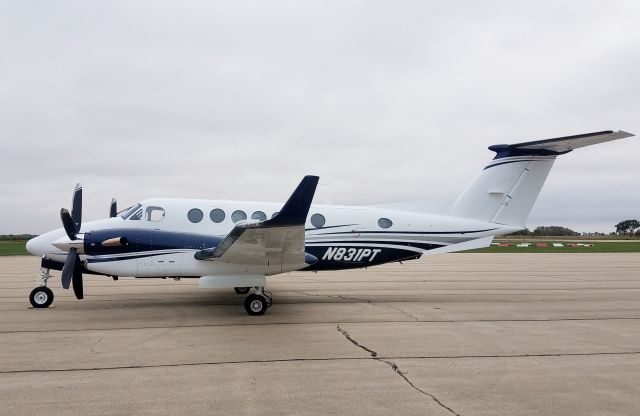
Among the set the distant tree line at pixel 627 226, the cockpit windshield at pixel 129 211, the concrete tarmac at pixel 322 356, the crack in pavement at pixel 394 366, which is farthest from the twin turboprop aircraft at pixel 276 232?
the distant tree line at pixel 627 226

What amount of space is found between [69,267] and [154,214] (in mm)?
2277

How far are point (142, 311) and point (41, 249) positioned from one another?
2767mm

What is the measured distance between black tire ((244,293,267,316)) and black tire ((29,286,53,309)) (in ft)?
15.3

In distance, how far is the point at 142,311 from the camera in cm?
1105

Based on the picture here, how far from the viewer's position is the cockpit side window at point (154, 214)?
12.1 m

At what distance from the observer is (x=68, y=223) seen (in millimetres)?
10727

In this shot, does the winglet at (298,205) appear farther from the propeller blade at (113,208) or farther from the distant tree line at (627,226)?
the distant tree line at (627,226)

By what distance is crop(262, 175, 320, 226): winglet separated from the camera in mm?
9047

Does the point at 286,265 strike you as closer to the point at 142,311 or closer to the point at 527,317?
the point at 142,311

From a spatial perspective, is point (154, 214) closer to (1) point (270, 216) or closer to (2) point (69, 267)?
(2) point (69, 267)

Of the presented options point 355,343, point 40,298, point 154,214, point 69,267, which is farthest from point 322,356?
A: point 40,298

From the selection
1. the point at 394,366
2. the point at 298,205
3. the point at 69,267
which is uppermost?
the point at 298,205

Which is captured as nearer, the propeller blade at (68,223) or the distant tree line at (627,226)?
the propeller blade at (68,223)

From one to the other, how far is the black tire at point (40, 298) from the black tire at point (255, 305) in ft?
15.3
